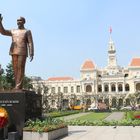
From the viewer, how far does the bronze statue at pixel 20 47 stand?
1553 cm

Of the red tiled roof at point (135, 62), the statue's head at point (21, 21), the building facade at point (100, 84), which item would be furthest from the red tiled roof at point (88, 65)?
the statue's head at point (21, 21)

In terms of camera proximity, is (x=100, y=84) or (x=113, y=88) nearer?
(x=113, y=88)

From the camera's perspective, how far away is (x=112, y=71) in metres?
122

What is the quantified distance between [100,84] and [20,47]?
347 ft

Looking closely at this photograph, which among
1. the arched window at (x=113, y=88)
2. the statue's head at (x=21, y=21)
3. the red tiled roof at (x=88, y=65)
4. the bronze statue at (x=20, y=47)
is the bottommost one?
the bronze statue at (x=20, y=47)

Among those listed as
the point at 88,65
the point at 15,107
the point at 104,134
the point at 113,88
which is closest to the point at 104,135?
the point at 104,134

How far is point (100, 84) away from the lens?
120688 millimetres

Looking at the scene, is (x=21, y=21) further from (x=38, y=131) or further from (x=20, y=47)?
(x=38, y=131)

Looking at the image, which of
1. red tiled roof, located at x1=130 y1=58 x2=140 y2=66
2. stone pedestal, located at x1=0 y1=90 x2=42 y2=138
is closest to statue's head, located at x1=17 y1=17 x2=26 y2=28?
stone pedestal, located at x1=0 y1=90 x2=42 y2=138

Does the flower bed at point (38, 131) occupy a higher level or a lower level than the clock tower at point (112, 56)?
lower

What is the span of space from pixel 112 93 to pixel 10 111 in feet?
331

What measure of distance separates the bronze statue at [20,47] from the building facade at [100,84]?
9252 centimetres

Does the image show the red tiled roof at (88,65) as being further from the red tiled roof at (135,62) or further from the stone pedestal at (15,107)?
the stone pedestal at (15,107)

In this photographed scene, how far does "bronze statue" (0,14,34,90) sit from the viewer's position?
1553cm
